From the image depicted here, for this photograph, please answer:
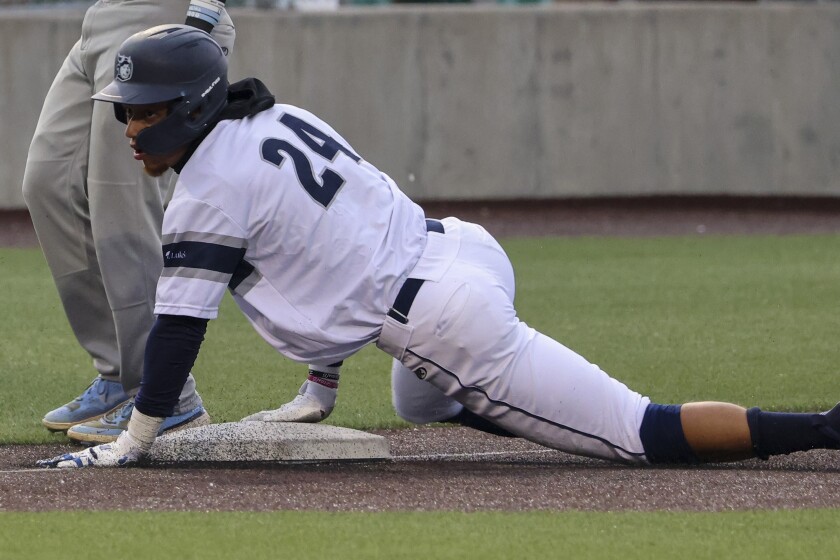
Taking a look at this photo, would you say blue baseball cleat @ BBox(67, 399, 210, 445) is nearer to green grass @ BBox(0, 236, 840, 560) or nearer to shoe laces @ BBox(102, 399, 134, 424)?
shoe laces @ BBox(102, 399, 134, 424)

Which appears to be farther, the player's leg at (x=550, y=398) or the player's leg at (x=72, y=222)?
the player's leg at (x=72, y=222)

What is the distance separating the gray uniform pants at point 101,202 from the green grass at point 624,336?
50 centimetres

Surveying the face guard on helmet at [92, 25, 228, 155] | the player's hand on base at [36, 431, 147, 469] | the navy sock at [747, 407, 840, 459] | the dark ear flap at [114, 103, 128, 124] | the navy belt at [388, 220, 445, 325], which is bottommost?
the player's hand on base at [36, 431, 147, 469]

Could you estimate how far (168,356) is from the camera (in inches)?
188

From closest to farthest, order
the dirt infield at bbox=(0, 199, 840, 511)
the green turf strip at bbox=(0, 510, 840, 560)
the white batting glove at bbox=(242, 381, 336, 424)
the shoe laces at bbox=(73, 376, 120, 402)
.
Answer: the green turf strip at bbox=(0, 510, 840, 560), the dirt infield at bbox=(0, 199, 840, 511), the white batting glove at bbox=(242, 381, 336, 424), the shoe laces at bbox=(73, 376, 120, 402)

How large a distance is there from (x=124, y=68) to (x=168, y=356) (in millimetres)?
955

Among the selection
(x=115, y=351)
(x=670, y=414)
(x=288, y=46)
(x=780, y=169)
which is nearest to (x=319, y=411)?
(x=115, y=351)

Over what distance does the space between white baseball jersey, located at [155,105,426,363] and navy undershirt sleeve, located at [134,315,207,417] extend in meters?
0.07

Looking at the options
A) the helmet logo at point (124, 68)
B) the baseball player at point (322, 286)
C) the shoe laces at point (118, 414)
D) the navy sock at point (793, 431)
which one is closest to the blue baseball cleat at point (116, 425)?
the shoe laces at point (118, 414)

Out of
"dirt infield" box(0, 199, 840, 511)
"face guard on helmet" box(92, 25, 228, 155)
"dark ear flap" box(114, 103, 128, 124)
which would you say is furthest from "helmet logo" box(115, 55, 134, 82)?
"dirt infield" box(0, 199, 840, 511)

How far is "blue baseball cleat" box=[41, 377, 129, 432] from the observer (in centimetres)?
591

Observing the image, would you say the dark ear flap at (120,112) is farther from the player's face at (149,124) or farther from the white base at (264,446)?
the white base at (264,446)

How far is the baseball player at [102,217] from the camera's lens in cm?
569

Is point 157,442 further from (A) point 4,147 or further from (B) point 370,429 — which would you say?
(A) point 4,147
